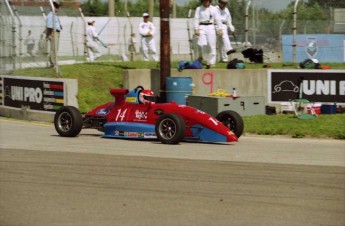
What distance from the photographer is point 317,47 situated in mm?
27297

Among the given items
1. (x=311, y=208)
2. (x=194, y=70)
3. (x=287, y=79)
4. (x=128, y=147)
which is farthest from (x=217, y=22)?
(x=311, y=208)

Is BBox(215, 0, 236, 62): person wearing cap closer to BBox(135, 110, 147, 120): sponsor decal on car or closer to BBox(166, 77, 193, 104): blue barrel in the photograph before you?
BBox(166, 77, 193, 104): blue barrel

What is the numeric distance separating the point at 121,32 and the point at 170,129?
2073cm

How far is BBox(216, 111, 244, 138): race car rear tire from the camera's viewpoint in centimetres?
1638

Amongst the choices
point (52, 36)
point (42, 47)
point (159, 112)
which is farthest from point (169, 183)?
point (42, 47)

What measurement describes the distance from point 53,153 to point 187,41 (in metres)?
17.7

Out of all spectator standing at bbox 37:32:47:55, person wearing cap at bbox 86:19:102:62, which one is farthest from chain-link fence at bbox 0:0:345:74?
person wearing cap at bbox 86:19:102:62

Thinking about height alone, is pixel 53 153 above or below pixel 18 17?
below

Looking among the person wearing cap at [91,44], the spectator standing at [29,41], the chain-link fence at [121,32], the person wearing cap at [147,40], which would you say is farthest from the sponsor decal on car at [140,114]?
the person wearing cap at [147,40]

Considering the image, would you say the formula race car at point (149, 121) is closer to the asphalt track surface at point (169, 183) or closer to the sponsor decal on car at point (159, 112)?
the sponsor decal on car at point (159, 112)

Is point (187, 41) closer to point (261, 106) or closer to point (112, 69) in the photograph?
point (112, 69)

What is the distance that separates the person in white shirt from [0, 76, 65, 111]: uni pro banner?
512 cm

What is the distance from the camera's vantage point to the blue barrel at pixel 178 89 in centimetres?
2023

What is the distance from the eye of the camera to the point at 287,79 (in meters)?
21.3
